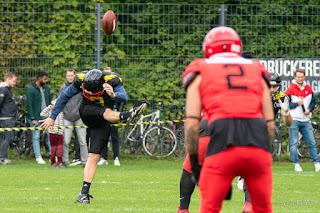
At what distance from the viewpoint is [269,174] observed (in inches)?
154

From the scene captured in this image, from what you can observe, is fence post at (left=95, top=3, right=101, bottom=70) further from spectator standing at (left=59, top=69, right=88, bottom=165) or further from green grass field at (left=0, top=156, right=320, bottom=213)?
green grass field at (left=0, top=156, right=320, bottom=213)

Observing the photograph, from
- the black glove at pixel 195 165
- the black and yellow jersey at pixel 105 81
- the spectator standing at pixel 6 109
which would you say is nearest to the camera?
the black glove at pixel 195 165

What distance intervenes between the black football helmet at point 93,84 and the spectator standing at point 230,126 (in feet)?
11.2

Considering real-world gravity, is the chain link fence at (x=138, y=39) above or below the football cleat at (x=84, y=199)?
above

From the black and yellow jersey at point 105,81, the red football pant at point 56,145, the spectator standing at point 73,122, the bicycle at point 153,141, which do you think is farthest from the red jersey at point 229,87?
the bicycle at point 153,141

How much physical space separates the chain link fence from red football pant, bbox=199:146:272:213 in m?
10.3

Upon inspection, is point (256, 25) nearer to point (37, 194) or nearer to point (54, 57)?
point (54, 57)

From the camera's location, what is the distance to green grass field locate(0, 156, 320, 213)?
7.19 m

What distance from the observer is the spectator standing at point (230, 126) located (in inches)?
150

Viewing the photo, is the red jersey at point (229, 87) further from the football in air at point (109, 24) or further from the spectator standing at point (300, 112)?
the football in air at point (109, 24)

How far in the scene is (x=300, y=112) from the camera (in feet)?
39.8

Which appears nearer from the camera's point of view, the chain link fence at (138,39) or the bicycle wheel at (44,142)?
the bicycle wheel at (44,142)

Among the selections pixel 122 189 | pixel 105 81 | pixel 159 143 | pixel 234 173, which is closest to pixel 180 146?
pixel 159 143

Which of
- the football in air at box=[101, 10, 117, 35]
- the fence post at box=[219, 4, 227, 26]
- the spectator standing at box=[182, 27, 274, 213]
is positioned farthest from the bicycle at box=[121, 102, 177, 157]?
the spectator standing at box=[182, 27, 274, 213]
